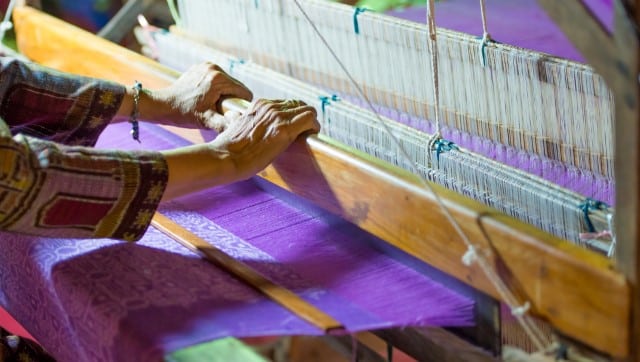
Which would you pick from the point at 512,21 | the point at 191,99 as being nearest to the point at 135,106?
the point at 191,99

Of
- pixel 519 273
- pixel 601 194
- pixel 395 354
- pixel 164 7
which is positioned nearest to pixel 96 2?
pixel 164 7

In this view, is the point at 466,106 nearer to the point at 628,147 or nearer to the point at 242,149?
the point at 242,149

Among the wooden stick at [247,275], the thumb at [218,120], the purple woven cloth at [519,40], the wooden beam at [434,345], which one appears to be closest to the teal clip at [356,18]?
the purple woven cloth at [519,40]

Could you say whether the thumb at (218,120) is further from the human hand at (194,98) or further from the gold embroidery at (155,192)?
the gold embroidery at (155,192)

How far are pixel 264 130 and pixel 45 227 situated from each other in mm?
402

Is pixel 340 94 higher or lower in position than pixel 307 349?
higher

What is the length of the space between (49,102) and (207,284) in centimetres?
60

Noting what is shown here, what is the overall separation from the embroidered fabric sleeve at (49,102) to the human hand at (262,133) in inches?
15.3

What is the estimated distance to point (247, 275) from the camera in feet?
5.17

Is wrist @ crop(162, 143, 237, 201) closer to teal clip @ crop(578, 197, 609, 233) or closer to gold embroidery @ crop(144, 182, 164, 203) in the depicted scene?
gold embroidery @ crop(144, 182, 164, 203)

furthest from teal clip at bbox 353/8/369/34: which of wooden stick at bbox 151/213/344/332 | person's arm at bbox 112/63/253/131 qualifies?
wooden stick at bbox 151/213/344/332

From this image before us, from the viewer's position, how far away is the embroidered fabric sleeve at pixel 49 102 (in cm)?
192

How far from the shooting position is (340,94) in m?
2.35

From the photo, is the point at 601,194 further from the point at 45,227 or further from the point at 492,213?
the point at 45,227
